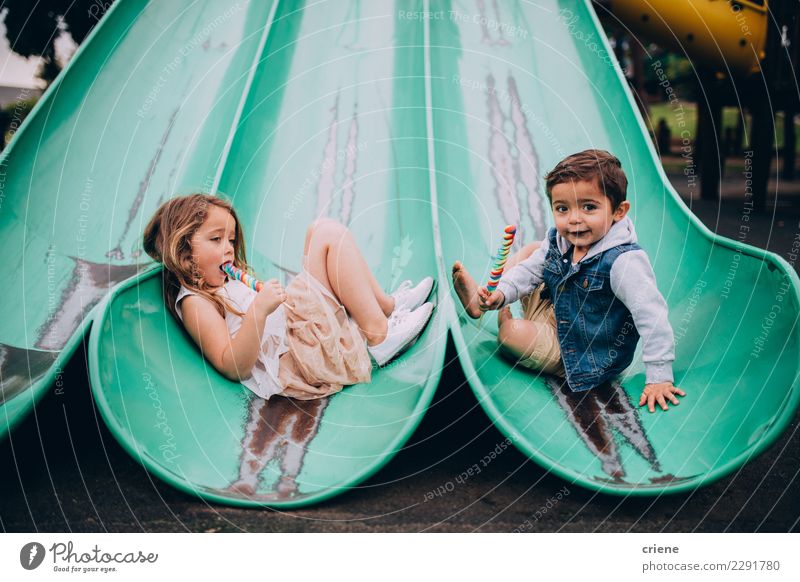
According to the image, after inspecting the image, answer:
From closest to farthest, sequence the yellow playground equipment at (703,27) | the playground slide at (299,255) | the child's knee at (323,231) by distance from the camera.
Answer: the playground slide at (299,255) < the child's knee at (323,231) < the yellow playground equipment at (703,27)

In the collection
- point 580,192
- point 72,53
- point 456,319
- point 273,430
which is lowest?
point 273,430

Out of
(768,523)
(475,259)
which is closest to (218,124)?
(475,259)

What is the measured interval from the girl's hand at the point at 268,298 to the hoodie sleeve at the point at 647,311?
0.59 meters

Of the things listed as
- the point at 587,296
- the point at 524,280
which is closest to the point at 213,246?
the point at 524,280

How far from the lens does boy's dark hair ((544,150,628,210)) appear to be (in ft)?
4.36

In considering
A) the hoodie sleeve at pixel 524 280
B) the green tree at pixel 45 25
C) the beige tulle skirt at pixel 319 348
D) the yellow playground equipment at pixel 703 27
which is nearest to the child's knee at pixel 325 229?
the beige tulle skirt at pixel 319 348

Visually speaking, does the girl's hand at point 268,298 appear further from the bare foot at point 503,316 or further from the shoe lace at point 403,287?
the bare foot at point 503,316

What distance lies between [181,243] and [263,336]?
23 cm

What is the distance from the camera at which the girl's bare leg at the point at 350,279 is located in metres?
1.37

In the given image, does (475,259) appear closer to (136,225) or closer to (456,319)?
(456,319)

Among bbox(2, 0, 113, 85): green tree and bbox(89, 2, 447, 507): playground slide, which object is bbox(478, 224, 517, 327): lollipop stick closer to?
bbox(89, 2, 447, 507): playground slide

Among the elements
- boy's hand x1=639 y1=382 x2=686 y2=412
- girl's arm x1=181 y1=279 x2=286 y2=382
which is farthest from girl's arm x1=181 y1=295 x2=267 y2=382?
boy's hand x1=639 y1=382 x2=686 y2=412

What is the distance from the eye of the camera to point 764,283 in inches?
51.1
